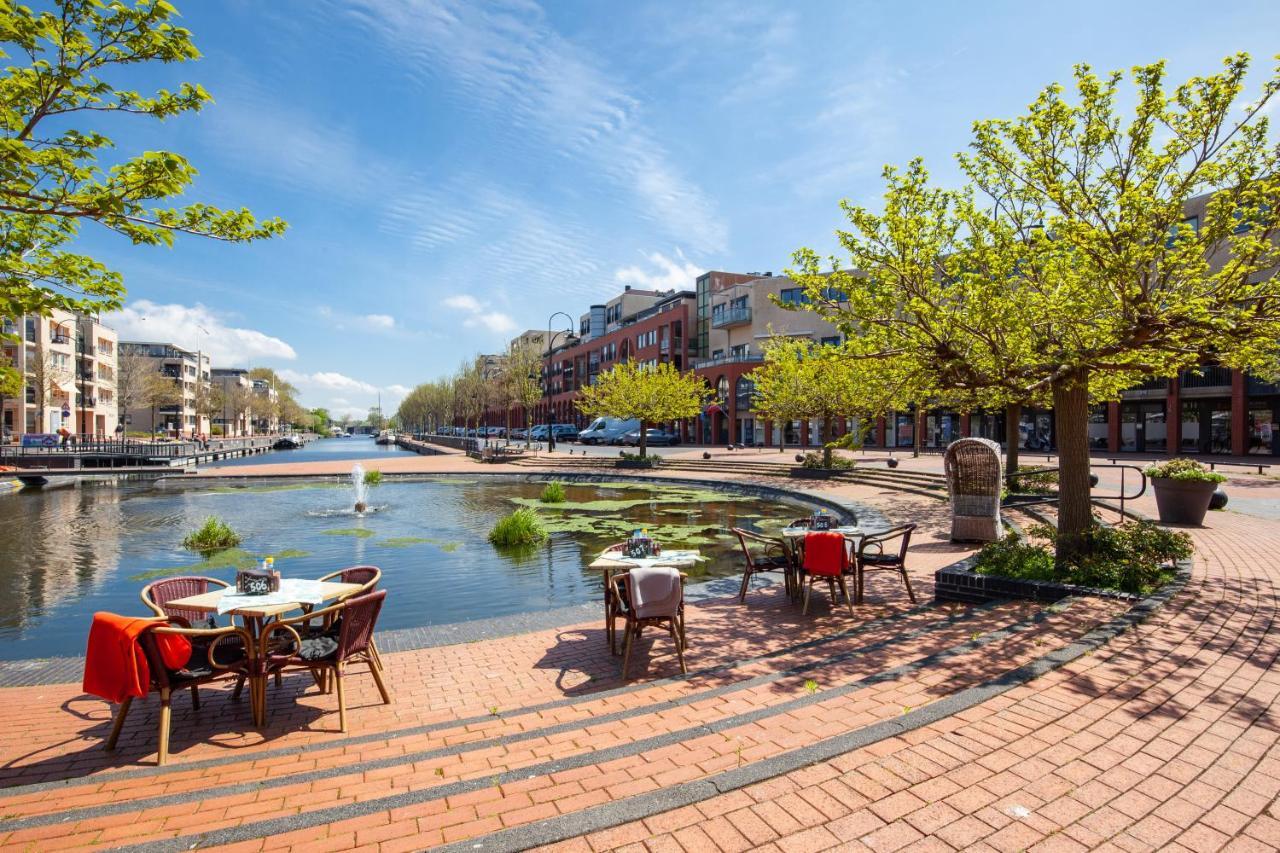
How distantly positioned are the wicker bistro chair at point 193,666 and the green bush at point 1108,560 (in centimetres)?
724

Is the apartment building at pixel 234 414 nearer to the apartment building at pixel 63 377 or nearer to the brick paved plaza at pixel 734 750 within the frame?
the apartment building at pixel 63 377

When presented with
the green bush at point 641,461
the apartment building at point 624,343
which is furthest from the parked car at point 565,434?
the green bush at point 641,461

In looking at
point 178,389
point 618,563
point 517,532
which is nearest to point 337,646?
point 618,563

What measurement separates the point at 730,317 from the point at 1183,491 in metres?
48.8

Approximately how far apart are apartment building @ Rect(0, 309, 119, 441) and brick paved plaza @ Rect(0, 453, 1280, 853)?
5721cm

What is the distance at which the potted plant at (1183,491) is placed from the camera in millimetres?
11938

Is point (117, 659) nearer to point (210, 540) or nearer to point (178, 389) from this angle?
point (210, 540)

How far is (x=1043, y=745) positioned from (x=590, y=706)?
9.14ft

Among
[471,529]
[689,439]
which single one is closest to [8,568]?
[471,529]

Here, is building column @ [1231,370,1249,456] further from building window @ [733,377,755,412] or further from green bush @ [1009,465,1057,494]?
building window @ [733,377,755,412]

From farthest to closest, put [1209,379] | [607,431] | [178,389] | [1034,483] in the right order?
[178,389], [607,431], [1209,379], [1034,483]

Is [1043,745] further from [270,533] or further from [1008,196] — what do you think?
[270,533]

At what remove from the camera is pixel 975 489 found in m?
11.0

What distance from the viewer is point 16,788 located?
3.64 meters
